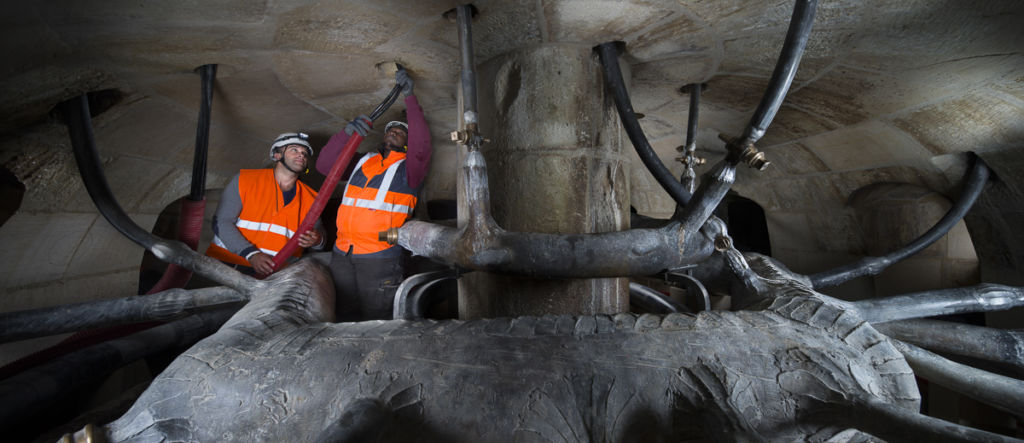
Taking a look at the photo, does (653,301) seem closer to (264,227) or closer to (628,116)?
(628,116)

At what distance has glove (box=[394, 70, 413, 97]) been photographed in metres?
2.34

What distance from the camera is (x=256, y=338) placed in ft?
4.36

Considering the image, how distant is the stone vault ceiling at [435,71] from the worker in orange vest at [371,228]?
49 cm

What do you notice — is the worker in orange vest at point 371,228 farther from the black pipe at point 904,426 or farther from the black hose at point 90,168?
the black pipe at point 904,426

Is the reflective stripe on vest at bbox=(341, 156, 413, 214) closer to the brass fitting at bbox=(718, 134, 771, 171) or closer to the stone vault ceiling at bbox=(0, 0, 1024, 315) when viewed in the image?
the stone vault ceiling at bbox=(0, 0, 1024, 315)

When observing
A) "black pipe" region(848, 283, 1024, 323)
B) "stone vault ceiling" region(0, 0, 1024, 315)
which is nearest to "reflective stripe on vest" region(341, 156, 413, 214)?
"stone vault ceiling" region(0, 0, 1024, 315)

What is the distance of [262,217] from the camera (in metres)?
3.11

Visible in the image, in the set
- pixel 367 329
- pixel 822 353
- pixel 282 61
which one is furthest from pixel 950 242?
pixel 282 61

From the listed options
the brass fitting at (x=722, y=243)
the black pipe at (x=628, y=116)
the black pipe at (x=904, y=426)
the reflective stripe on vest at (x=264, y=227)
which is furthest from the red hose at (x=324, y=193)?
the black pipe at (x=904, y=426)

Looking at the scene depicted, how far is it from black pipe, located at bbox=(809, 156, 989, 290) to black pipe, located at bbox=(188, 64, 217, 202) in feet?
11.7

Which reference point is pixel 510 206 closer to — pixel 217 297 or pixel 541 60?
pixel 541 60

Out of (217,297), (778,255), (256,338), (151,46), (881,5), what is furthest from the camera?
(778,255)

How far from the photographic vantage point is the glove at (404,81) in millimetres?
2338

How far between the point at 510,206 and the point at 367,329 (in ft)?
3.01
